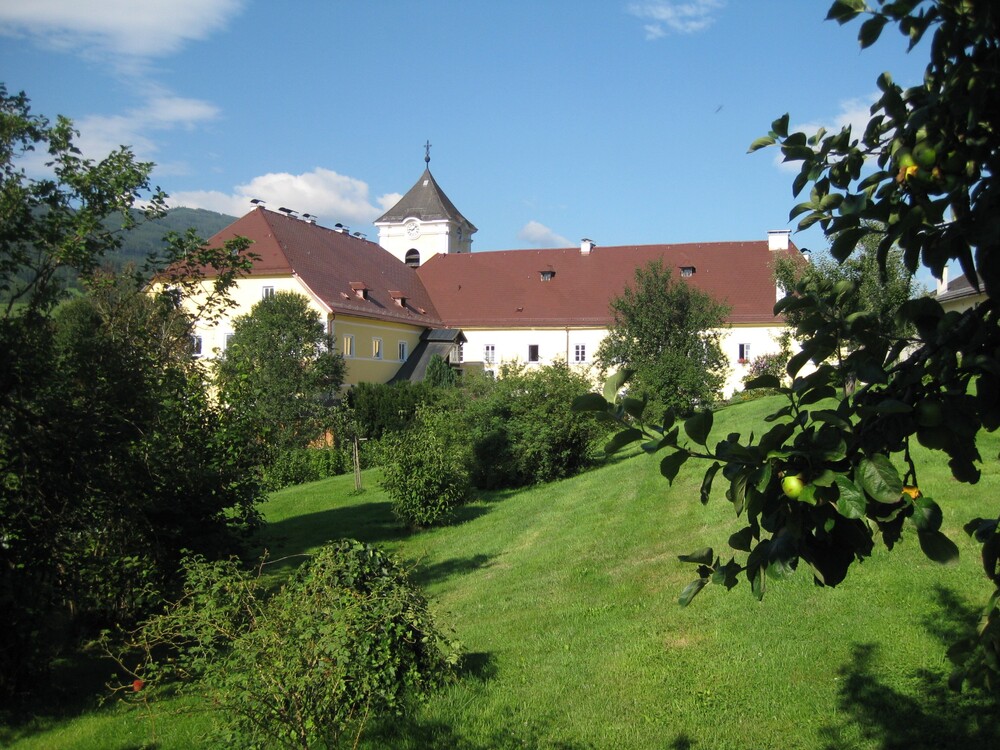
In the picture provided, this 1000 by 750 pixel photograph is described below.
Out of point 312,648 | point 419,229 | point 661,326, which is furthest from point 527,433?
point 419,229

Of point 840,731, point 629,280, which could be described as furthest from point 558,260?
point 840,731

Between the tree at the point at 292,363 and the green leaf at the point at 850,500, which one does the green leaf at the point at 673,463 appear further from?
the tree at the point at 292,363

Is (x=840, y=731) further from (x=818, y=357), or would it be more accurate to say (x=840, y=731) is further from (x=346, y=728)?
(x=818, y=357)

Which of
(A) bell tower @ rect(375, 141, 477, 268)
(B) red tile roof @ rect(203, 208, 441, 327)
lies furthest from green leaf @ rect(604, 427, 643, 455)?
(A) bell tower @ rect(375, 141, 477, 268)

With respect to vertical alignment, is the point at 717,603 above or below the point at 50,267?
below

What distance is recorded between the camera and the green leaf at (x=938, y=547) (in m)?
2.05

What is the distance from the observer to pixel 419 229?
59.4 m

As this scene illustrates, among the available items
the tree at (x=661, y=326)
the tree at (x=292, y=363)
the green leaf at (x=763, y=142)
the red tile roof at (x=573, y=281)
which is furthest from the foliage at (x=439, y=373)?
the green leaf at (x=763, y=142)

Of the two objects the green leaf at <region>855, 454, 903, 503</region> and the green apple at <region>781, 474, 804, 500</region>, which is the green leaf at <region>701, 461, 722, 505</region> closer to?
the green apple at <region>781, 474, 804, 500</region>

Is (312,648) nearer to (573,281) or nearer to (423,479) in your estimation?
(423,479)

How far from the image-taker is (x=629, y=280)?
162 feet

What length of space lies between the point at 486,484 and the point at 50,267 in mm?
14162

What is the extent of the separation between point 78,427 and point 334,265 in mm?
39612

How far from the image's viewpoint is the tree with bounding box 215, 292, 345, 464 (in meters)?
30.7
